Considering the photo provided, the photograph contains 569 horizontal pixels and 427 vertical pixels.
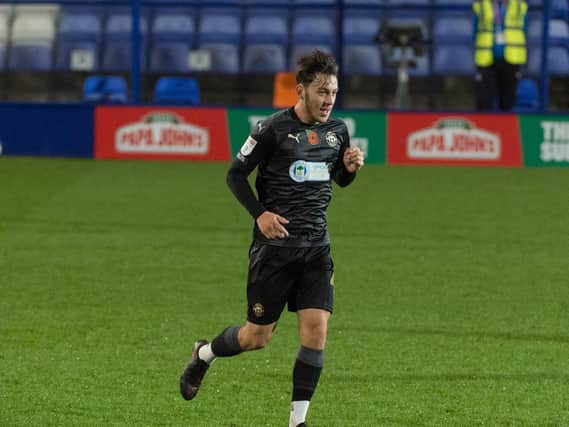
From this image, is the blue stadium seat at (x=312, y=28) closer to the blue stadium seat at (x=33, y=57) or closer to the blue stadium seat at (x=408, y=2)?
the blue stadium seat at (x=408, y=2)

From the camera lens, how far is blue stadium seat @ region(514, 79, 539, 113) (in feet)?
72.1

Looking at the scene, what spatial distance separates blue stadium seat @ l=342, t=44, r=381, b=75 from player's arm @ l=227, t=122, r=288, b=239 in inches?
658

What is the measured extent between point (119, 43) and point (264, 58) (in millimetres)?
2546

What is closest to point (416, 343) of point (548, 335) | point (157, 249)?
point (548, 335)

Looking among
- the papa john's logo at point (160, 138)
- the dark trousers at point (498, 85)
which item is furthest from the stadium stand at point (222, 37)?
the dark trousers at point (498, 85)

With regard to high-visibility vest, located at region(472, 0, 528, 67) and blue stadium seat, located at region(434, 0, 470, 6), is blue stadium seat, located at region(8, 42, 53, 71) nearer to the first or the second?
blue stadium seat, located at region(434, 0, 470, 6)

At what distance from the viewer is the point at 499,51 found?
2070 cm

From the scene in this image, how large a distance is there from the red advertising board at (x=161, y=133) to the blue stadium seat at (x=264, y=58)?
2.72m

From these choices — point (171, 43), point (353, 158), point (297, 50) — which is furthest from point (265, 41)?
point (353, 158)

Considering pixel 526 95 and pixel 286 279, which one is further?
pixel 526 95

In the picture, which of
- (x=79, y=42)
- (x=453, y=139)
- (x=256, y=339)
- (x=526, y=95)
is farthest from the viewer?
(x=79, y=42)

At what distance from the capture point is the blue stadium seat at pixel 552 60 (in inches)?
891

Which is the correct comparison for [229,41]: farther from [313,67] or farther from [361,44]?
[313,67]

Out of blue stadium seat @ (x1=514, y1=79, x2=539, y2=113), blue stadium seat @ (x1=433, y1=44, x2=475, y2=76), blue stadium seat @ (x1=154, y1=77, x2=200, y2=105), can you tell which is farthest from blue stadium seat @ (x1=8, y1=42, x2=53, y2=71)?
blue stadium seat @ (x1=514, y1=79, x2=539, y2=113)
